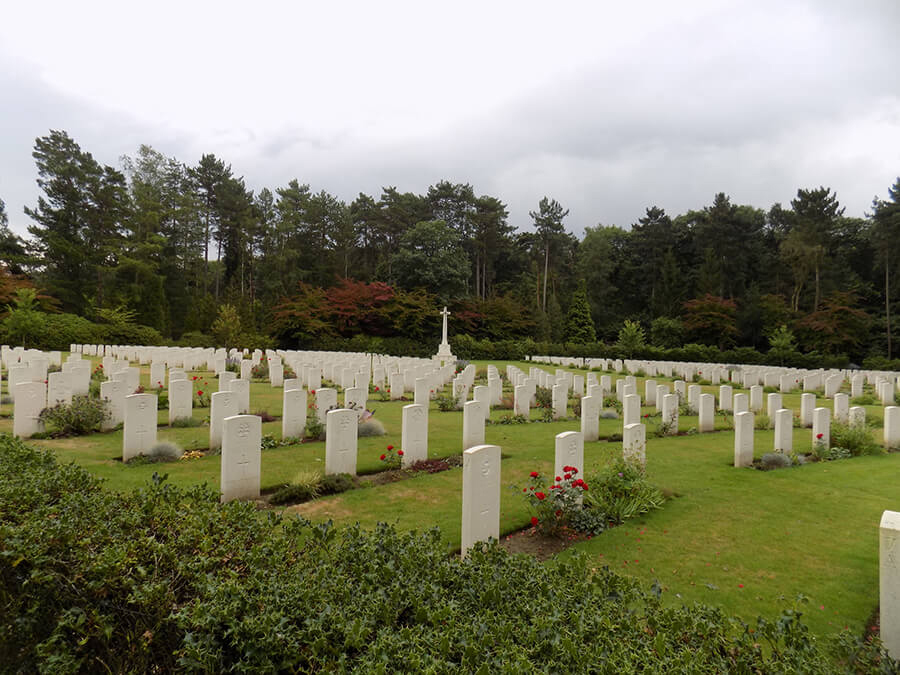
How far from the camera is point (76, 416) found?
9.86 meters

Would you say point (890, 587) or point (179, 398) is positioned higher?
point (179, 398)

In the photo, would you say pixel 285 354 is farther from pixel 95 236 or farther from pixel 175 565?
pixel 95 236

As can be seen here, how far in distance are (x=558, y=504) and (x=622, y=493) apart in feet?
4.31

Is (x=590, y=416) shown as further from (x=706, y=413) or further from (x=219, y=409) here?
(x=219, y=409)

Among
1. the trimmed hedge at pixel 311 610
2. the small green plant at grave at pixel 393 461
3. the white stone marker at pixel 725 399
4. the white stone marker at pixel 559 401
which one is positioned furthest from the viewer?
the white stone marker at pixel 725 399

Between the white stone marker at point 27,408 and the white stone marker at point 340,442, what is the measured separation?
A: 6.17 m

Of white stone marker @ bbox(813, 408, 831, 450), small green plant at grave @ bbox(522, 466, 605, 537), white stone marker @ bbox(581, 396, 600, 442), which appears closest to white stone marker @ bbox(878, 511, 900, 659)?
small green plant at grave @ bbox(522, 466, 605, 537)

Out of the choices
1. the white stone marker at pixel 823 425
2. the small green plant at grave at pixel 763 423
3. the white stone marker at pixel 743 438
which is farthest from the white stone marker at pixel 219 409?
the small green plant at grave at pixel 763 423

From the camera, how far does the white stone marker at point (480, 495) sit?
16.2 ft

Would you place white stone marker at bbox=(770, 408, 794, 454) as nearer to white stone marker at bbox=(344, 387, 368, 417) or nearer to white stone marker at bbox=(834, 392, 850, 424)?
white stone marker at bbox=(834, 392, 850, 424)

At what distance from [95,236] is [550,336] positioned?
42.9m

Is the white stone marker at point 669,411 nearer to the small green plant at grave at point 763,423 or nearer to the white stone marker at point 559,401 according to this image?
the small green plant at grave at point 763,423

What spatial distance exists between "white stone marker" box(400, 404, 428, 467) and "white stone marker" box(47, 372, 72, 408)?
7577 millimetres

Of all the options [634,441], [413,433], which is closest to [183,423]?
[413,433]
